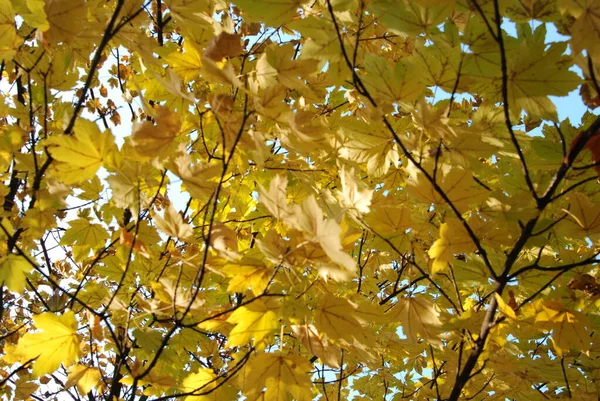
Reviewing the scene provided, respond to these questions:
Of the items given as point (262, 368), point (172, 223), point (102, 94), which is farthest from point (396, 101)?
point (102, 94)

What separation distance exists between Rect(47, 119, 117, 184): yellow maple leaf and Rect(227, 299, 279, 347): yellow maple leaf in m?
0.53

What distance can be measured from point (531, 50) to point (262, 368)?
3.51 feet


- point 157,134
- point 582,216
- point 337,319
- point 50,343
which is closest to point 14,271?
point 50,343

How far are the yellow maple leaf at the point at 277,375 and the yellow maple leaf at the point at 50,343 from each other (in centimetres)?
54

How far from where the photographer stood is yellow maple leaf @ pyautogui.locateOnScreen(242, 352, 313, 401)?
1169mm

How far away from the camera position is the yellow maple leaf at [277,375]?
3.84 ft

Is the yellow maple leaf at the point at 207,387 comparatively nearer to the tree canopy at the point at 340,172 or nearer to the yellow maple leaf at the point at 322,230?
the tree canopy at the point at 340,172

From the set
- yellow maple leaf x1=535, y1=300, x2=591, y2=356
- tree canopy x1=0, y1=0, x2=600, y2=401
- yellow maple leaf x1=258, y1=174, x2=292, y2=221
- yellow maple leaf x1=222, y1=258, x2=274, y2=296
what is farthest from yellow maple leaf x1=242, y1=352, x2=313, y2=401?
yellow maple leaf x1=535, y1=300, x2=591, y2=356

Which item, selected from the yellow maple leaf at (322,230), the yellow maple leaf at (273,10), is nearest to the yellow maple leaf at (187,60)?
the yellow maple leaf at (273,10)

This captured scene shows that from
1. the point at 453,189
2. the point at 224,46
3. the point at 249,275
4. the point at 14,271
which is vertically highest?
the point at 224,46

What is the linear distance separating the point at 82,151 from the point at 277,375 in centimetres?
79

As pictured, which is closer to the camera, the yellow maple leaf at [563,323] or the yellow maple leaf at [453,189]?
the yellow maple leaf at [453,189]

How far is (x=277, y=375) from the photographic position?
3.86 ft

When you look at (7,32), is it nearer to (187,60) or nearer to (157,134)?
(187,60)
